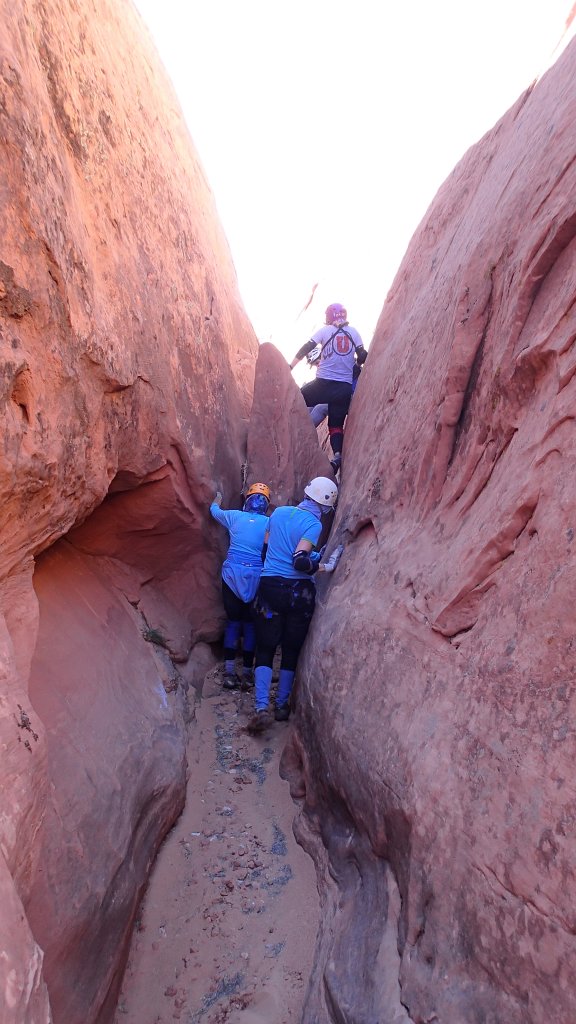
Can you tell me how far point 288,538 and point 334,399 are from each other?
8.75ft

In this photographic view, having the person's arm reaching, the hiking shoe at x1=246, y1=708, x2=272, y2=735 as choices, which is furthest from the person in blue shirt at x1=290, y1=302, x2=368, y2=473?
the hiking shoe at x1=246, y1=708, x2=272, y2=735

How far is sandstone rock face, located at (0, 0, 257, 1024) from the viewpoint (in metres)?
3.08

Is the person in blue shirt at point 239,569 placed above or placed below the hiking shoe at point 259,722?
above

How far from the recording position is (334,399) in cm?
845

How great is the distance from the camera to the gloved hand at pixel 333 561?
236 inches

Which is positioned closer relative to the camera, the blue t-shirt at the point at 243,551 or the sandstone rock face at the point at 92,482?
the sandstone rock face at the point at 92,482

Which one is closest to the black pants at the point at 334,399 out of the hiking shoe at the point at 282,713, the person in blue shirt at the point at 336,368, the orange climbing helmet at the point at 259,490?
the person in blue shirt at the point at 336,368

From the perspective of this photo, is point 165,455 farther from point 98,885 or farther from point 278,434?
point 98,885

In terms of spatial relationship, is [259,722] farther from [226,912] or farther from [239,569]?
[226,912]

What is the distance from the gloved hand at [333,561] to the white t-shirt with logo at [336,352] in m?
3.14

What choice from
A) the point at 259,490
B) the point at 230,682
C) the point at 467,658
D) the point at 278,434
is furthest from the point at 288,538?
the point at 467,658

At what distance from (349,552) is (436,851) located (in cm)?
298

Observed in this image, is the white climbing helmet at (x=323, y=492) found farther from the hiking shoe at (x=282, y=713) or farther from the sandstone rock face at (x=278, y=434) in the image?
the hiking shoe at (x=282, y=713)

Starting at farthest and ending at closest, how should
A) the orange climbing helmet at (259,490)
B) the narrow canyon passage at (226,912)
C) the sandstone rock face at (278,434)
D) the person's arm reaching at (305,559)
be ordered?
1. the sandstone rock face at (278,434)
2. the orange climbing helmet at (259,490)
3. the person's arm reaching at (305,559)
4. the narrow canyon passage at (226,912)
